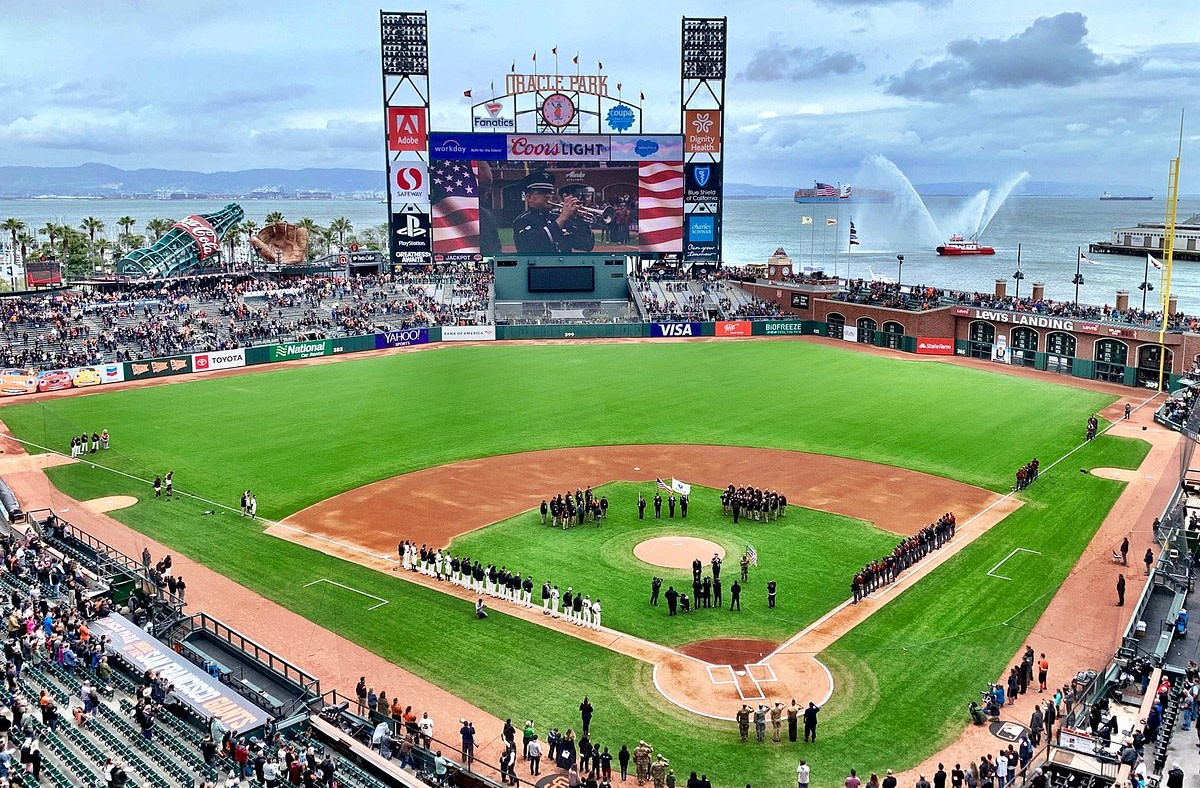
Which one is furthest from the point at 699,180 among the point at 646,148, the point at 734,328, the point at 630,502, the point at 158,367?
the point at 630,502

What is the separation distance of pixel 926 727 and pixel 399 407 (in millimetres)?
38623

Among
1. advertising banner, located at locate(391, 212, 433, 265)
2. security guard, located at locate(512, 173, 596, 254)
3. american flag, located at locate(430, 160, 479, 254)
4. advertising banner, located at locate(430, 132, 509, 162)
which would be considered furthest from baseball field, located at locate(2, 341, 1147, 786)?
advertising banner, located at locate(430, 132, 509, 162)

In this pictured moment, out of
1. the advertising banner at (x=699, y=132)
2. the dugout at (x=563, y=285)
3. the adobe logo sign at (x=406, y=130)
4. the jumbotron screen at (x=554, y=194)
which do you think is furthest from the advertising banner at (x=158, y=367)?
the advertising banner at (x=699, y=132)

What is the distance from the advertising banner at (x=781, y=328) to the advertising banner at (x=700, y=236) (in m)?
7.81

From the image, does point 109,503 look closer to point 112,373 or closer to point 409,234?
point 112,373

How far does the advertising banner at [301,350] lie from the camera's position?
7169 cm

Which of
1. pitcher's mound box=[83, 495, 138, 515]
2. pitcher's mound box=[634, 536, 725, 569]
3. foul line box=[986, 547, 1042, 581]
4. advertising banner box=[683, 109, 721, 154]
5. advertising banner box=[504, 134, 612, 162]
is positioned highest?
advertising banner box=[683, 109, 721, 154]

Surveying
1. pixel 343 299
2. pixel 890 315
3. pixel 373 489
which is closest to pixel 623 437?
pixel 373 489

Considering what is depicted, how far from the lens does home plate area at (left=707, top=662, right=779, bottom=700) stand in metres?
23.1

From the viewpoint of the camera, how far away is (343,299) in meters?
86.4

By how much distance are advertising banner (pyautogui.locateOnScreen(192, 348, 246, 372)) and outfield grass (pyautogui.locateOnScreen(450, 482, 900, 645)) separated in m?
39.7

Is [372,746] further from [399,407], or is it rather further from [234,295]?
[234,295]

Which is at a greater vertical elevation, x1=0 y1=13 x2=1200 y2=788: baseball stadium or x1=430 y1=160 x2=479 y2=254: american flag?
x1=430 y1=160 x2=479 y2=254: american flag

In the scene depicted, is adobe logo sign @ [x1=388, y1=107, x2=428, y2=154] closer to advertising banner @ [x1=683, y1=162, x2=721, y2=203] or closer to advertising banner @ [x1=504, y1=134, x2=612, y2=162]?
advertising banner @ [x1=504, y1=134, x2=612, y2=162]
